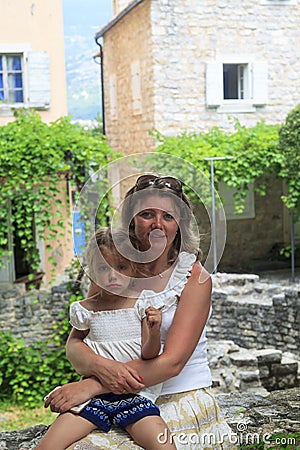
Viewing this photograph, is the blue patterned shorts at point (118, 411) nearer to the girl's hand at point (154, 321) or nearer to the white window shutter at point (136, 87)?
the girl's hand at point (154, 321)

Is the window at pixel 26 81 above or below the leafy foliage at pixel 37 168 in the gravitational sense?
above

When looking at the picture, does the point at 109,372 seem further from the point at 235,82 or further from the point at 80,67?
the point at 80,67

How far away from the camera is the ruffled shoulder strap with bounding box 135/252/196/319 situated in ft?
5.57

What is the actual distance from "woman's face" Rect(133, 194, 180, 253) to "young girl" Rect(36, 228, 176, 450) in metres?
0.05

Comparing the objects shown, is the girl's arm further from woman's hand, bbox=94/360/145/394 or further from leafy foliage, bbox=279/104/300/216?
leafy foliage, bbox=279/104/300/216

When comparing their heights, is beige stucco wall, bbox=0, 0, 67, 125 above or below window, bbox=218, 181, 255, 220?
above

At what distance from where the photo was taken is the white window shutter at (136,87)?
9.69m

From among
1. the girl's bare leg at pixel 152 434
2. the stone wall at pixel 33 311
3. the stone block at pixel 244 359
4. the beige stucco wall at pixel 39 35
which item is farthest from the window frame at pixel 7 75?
the girl's bare leg at pixel 152 434

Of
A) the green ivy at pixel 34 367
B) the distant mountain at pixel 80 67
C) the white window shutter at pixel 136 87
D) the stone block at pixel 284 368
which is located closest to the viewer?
the stone block at pixel 284 368

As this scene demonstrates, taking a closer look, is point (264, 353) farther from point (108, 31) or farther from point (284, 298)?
point (108, 31)

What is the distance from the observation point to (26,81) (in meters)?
8.70

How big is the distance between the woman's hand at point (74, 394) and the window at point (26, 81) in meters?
7.22

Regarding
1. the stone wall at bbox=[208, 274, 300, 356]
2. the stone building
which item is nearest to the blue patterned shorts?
the stone wall at bbox=[208, 274, 300, 356]

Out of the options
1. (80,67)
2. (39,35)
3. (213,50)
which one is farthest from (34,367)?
(80,67)
